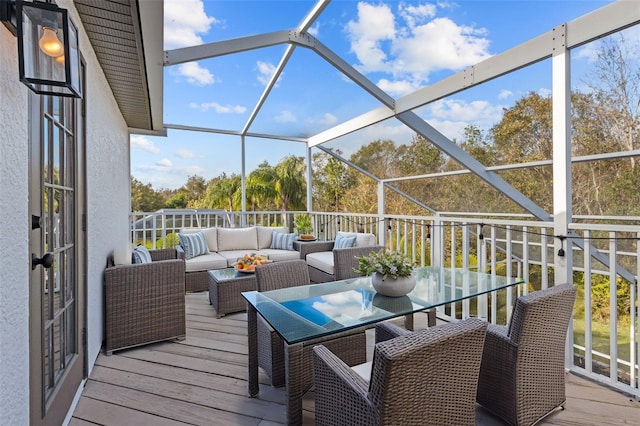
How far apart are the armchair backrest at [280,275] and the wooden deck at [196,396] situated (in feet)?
2.22

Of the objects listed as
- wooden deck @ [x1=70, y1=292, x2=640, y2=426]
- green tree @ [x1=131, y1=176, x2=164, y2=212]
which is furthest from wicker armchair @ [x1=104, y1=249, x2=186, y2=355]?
green tree @ [x1=131, y1=176, x2=164, y2=212]

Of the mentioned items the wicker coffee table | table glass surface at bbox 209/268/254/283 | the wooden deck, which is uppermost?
table glass surface at bbox 209/268/254/283

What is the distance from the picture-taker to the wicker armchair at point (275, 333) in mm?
2201

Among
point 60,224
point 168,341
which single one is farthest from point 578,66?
point 168,341

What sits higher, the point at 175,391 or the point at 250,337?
the point at 250,337

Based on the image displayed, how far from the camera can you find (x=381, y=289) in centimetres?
216

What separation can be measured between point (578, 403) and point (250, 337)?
2108 millimetres

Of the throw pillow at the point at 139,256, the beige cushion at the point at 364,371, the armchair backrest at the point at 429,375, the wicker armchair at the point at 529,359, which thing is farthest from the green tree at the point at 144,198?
the armchair backrest at the point at 429,375

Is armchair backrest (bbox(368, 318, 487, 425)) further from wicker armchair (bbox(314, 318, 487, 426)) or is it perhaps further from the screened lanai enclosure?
the screened lanai enclosure

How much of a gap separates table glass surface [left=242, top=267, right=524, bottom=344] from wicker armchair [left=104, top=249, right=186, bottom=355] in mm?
1199

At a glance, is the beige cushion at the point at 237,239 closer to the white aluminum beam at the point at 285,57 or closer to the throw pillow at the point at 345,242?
the throw pillow at the point at 345,242

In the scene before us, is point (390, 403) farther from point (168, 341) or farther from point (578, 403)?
point (168, 341)

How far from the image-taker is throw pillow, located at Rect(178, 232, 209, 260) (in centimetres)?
484

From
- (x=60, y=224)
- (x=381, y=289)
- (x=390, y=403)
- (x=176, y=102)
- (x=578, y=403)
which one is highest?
(x=176, y=102)
